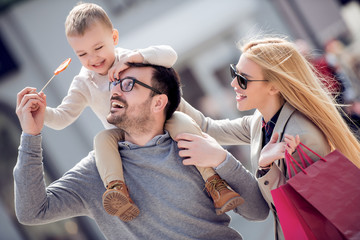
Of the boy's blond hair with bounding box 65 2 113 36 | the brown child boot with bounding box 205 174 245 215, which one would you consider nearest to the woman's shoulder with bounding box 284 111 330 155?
the brown child boot with bounding box 205 174 245 215

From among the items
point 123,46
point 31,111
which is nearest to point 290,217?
point 31,111

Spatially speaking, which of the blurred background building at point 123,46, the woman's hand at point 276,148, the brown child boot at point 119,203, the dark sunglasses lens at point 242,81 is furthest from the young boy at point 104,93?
the blurred background building at point 123,46

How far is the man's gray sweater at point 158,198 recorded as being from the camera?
2232 mm

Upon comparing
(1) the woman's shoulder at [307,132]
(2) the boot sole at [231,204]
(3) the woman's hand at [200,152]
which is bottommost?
(2) the boot sole at [231,204]

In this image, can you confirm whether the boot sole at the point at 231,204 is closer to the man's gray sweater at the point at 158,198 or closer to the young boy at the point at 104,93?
the young boy at the point at 104,93

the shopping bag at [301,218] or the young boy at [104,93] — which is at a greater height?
the young boy at [104,93]

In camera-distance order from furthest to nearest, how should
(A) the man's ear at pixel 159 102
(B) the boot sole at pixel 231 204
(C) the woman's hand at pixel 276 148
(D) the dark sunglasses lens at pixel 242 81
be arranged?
(A) the man's ear at pixel 159 102
(D) the dark sunglasses lens at pixel 242 81
(B) the boot sole at pixel 231 204
(C) the woman's hand at pixel 276 148

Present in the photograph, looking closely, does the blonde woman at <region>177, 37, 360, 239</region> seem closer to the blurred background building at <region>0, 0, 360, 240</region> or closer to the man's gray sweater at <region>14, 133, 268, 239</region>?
the man's gray sweater at <region>14, 133, 268, 239</region>

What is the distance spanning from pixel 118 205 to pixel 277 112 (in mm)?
1040

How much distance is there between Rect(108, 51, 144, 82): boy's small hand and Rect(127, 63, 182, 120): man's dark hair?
0.04m

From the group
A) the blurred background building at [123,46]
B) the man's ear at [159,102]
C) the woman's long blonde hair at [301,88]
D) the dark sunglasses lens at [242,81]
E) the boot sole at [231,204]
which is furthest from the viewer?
the blurred background building at [123,46]

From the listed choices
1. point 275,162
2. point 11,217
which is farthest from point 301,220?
point 11,217

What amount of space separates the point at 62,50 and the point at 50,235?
132 inches

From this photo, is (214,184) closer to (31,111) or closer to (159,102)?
(159,102)
